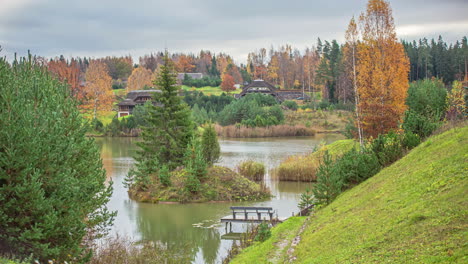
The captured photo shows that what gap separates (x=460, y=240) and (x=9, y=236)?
10284mm

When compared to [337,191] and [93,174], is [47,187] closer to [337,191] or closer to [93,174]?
[93,174]

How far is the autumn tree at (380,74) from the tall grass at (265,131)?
40021 millimetres

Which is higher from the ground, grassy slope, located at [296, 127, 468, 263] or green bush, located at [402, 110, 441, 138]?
green bush, located at [402, 110, 441, 138]

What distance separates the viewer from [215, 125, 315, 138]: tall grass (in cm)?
7219

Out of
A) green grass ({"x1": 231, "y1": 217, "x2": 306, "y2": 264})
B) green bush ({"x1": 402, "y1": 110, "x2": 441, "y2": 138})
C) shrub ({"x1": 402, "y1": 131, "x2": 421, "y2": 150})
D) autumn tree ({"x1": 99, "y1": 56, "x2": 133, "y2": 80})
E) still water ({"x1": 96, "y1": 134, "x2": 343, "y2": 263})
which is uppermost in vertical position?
autumn tree ({"x1": 99, "y1": 56, "x2": 133, "y2": 80})

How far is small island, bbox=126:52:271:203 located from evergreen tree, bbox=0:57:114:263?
13696 millimetres

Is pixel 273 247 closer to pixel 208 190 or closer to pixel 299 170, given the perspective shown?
pixel 208 190

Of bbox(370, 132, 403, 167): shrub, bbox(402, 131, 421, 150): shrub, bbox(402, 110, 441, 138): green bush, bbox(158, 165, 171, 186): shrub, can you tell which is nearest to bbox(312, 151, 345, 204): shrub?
bbox(370, 132, 403, 167): shrub

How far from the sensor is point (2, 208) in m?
12.6

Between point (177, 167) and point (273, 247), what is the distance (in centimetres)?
1678

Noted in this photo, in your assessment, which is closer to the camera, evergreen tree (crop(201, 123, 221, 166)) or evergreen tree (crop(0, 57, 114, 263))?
evergreen tree (crop(0, 57, 114, 263))

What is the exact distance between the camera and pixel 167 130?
109ft

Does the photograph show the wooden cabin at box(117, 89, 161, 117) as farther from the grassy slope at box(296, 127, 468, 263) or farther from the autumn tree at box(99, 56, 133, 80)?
the grassy slope at box(296, 127, 468, 263)

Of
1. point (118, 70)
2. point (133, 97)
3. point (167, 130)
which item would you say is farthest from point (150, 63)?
point (167, 130)
